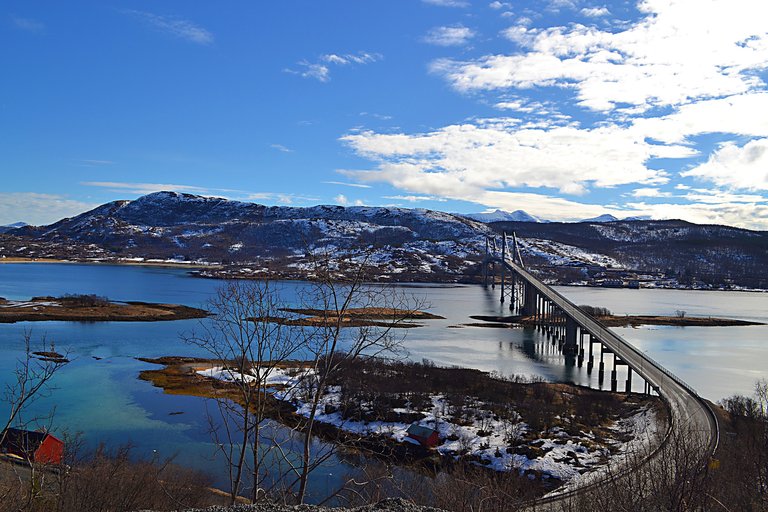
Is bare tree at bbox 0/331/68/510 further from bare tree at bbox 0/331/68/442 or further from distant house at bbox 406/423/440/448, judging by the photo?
distant house at bbox 406/423/440/448

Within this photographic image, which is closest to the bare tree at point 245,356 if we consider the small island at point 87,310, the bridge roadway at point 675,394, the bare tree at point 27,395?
the bare tree at point 27,395

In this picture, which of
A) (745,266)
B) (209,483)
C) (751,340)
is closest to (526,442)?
(209,483)

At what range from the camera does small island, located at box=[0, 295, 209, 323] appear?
4784 cm

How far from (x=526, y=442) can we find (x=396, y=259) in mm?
115974

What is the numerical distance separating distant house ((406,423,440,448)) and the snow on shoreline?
18cm

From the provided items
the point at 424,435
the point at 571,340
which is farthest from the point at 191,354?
the point at 571,340

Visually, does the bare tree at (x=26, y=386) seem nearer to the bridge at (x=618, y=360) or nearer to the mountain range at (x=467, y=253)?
the bridge at (x=618, y=360)

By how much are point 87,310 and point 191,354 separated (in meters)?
23.2

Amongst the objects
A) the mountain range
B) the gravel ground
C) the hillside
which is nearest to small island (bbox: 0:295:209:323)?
the gravel ground

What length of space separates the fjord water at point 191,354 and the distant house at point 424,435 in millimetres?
3150

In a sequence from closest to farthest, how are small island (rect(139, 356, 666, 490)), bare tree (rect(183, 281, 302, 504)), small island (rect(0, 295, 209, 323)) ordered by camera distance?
bare tree (rect(183, 281, 302, 504))
small island (rect(139, 356, 666, 490))
small island (rect(0, 295, 209, 323))

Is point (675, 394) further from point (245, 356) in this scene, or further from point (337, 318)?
point (245, 356)

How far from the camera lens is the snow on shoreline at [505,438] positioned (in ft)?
57.1

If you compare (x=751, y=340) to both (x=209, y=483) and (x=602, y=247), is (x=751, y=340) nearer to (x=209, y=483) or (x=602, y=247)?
(x=209, y=483)
